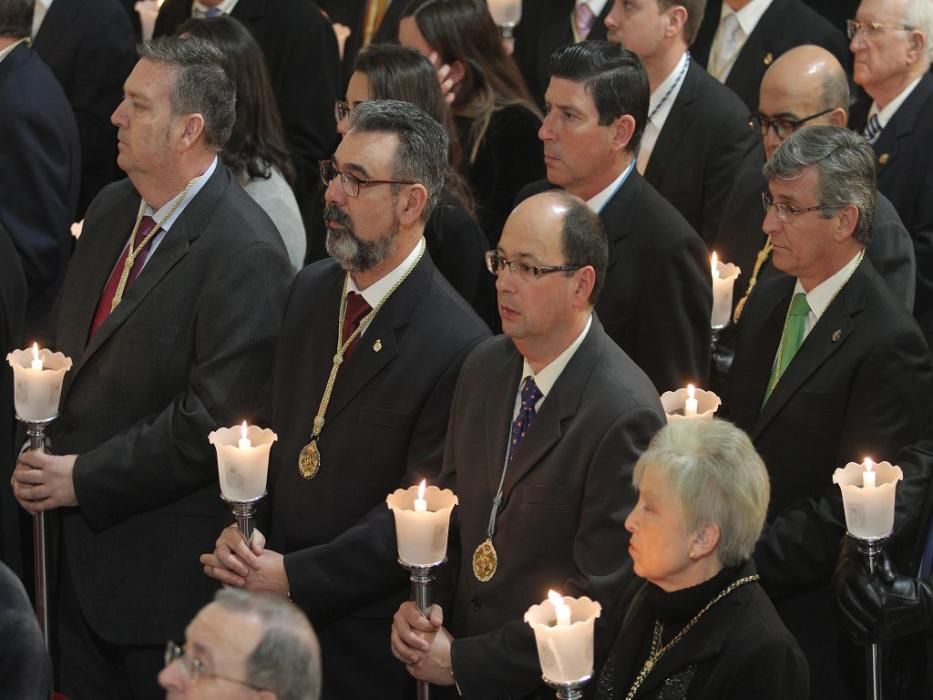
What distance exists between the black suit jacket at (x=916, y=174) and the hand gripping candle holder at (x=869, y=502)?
2.33m

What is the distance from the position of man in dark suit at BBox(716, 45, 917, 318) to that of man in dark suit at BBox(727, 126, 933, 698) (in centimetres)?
86

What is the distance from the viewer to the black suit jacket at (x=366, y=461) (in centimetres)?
524

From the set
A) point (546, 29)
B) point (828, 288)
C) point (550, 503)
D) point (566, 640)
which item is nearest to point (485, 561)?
point (550, 503)

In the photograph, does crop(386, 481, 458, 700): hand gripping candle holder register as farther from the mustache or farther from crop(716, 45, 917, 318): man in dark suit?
crop(716, 45, 917, 318): man in dark suit

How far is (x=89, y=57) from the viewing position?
26.2ft

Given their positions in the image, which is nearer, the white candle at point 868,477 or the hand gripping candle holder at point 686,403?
the white candle at point 868,477

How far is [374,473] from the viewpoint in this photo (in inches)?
209

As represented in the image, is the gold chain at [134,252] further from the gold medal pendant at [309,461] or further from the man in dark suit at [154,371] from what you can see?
the gold medal pendant at [309,461]

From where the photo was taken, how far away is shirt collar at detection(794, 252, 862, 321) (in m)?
5.50

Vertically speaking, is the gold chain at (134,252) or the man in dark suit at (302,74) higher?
the gold chain at (134,252)

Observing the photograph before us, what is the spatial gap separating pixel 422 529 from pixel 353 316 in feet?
3.43

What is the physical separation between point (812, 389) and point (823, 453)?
20cm

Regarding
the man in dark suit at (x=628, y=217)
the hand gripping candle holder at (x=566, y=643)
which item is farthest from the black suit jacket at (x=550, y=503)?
the man in dark suit at (x=628, y=217)

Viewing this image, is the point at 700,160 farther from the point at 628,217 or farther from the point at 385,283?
the point at 385,283
